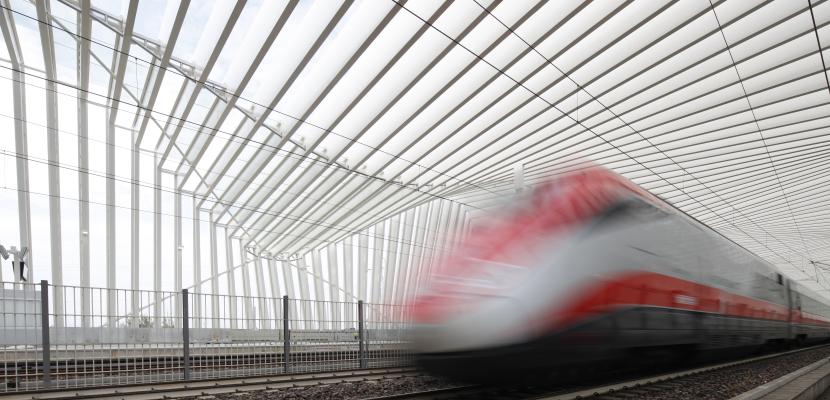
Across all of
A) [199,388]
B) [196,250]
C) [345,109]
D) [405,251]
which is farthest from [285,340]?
[405,251]

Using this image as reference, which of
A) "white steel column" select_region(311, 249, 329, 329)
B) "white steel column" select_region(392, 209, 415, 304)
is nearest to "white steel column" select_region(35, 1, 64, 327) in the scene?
"white steel column" select_region(311, 249, 329, 329)

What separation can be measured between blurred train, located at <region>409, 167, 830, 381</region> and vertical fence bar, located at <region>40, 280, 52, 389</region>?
19.4 ft

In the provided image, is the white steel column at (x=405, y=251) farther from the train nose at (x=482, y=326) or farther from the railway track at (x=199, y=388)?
the train nose at (x=482, y=326)

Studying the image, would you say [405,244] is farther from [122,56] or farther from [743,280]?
[743,280]

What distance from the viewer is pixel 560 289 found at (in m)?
7.05

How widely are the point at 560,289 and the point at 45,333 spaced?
26.3 feet

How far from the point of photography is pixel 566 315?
7027mm

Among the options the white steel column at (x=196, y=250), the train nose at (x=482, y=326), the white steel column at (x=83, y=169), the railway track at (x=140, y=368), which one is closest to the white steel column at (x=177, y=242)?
the white steel column at (x=196, y=250)

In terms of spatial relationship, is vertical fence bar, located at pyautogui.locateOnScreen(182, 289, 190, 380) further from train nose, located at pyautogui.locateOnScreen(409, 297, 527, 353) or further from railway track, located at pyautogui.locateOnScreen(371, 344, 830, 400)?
train nose, located at pyautogui.locateOnScreen(409, 297, 527, 353)

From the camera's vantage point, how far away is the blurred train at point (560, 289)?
6.78 meters

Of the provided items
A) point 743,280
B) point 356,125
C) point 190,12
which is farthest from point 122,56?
point 743,280

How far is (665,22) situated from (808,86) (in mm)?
7188

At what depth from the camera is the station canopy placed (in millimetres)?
16594

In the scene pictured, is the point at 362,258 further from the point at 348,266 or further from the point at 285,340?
the point at 285,340
